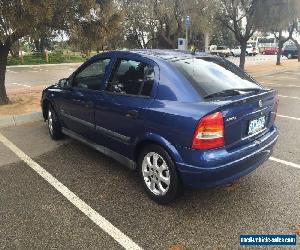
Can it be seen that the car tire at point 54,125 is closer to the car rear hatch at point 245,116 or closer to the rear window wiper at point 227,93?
the rear window wiper at point 227,93

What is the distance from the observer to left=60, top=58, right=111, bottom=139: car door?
180 inches

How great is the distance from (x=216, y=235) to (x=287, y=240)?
64cm

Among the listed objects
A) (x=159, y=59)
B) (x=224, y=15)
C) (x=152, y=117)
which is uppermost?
(x=224, y=15)

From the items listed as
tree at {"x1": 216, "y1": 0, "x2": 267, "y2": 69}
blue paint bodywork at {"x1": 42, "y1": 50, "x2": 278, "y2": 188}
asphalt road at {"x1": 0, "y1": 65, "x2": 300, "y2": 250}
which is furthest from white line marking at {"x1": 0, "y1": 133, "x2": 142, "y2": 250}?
tree at {"x1": 216, "y1": 0, "x2": 267, "y2": 69}

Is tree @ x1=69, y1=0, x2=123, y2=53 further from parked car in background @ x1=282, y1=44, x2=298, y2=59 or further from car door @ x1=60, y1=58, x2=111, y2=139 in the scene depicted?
parked car in background @ x1=282, y1=44, x2=298, y2=59

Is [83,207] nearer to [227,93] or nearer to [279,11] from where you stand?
[227,93]

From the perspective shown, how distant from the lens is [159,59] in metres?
3.93

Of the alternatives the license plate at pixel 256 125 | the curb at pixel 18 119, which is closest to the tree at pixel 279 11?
the curb at pixel 18 119

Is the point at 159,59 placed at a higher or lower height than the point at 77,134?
higher

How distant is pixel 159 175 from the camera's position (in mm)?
3719

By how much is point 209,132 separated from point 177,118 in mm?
345

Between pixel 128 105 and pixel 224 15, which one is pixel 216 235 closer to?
pixel 128 105

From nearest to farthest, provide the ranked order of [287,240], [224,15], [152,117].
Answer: [287,240], [152,117], [224,15]

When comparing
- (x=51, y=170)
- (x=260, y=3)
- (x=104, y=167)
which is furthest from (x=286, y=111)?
(x=260, y=3)
